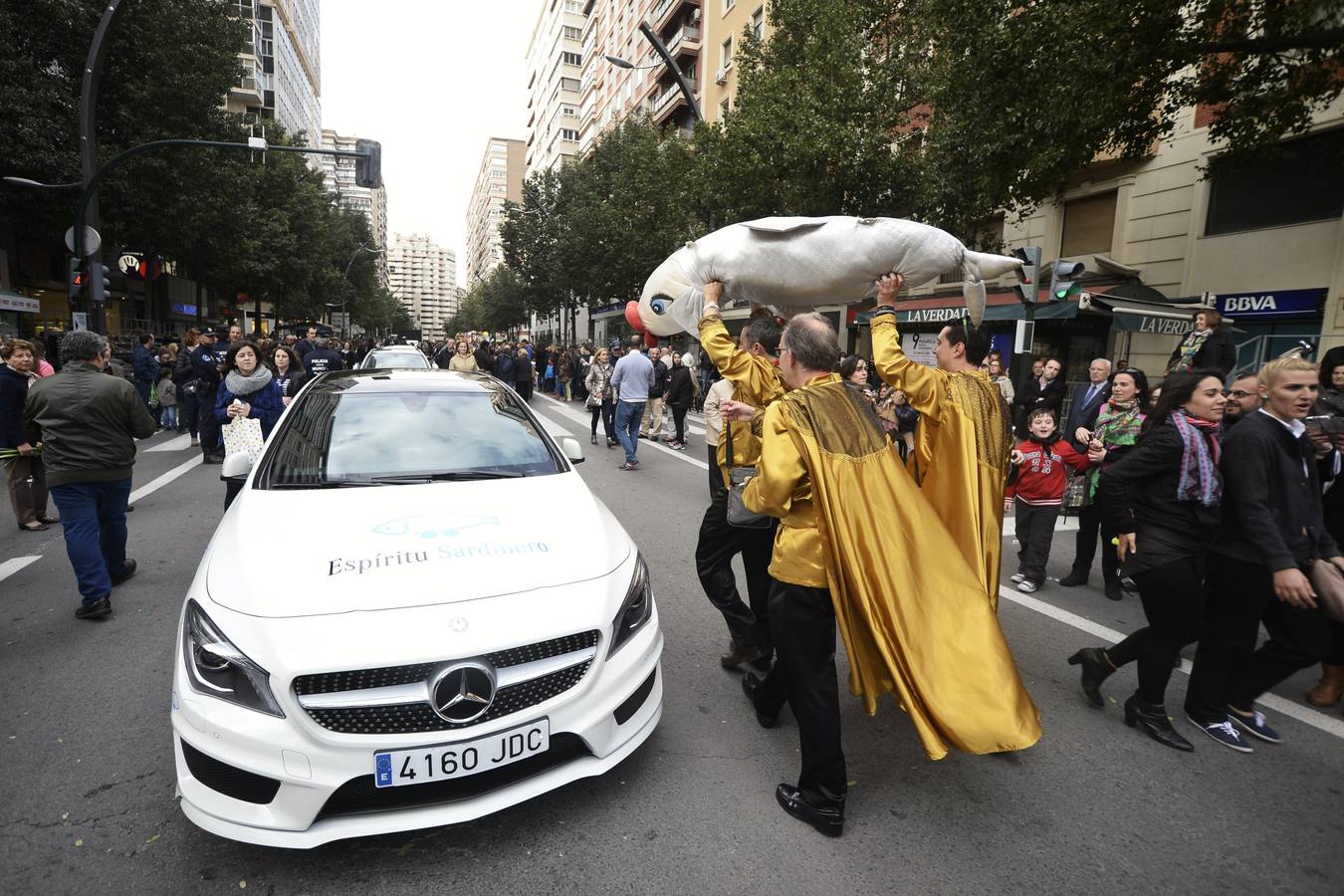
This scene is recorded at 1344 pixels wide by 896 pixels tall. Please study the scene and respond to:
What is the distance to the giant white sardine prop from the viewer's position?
330cm

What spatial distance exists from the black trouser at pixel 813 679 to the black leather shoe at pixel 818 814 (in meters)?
0.02

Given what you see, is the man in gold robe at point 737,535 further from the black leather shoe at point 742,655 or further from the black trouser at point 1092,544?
the black trouser at point 1092,544

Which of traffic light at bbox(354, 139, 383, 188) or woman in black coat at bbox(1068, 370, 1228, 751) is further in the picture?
traffic light at bbox(354, 139, 383, 188)

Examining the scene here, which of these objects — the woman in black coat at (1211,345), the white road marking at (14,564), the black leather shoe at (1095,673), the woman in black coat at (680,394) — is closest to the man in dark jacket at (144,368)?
the white road marking at (14,564)

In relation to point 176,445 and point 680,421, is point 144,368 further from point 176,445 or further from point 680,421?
point 680,421

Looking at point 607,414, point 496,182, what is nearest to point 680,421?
point 607,414

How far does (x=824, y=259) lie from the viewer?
Answer: 341 centimetres

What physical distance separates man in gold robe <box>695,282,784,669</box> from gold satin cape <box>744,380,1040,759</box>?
3.02 ft

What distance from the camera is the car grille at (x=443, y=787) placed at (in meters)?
2.10

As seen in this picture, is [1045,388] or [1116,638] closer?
[1116,638]

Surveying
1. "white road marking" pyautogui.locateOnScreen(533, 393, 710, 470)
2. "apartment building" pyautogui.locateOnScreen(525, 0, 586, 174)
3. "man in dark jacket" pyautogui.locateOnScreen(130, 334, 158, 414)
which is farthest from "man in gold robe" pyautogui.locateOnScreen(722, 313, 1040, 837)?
"apartment building" pyautogui.locateOnScreen(525, 0, 586, 174)

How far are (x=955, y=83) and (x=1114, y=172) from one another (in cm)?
675

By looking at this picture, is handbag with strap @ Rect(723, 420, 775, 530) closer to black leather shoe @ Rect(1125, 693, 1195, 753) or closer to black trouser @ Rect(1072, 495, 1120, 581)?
black leather shoe @ Rect(1125, 693, 1195, 753)

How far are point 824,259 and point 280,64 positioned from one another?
62.6 metres
